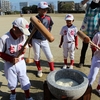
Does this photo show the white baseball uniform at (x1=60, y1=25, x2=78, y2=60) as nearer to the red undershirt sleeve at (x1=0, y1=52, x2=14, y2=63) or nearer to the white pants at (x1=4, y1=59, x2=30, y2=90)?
the white pants at (x1=4, y1=59, x2=30, y2=90)

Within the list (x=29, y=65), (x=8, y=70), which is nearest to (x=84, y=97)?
(x=8, y=70)

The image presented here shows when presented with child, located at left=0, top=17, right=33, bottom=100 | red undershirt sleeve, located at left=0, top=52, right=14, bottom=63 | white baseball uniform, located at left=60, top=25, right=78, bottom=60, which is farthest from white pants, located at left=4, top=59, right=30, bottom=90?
white baseball uniform, located at left=60, top=25, right=78, bottom=60

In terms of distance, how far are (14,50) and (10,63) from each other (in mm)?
249

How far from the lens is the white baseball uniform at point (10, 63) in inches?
118

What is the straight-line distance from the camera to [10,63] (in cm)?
316

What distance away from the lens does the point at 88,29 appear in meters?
4.64

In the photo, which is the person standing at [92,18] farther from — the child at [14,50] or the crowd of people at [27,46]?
the child at [14,50]

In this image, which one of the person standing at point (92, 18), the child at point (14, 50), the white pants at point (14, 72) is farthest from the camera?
the person standing at point (92, 18)

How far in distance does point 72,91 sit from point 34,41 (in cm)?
209

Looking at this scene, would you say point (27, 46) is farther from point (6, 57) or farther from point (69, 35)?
point (69, 35)

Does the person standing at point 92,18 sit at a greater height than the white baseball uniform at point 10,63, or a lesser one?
greater

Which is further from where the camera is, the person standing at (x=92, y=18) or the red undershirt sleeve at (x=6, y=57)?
the person standing at (x=92, y=18)

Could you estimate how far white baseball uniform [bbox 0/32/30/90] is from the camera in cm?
301

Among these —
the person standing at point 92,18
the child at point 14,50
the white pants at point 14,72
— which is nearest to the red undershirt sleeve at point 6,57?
the child at point 14,50
